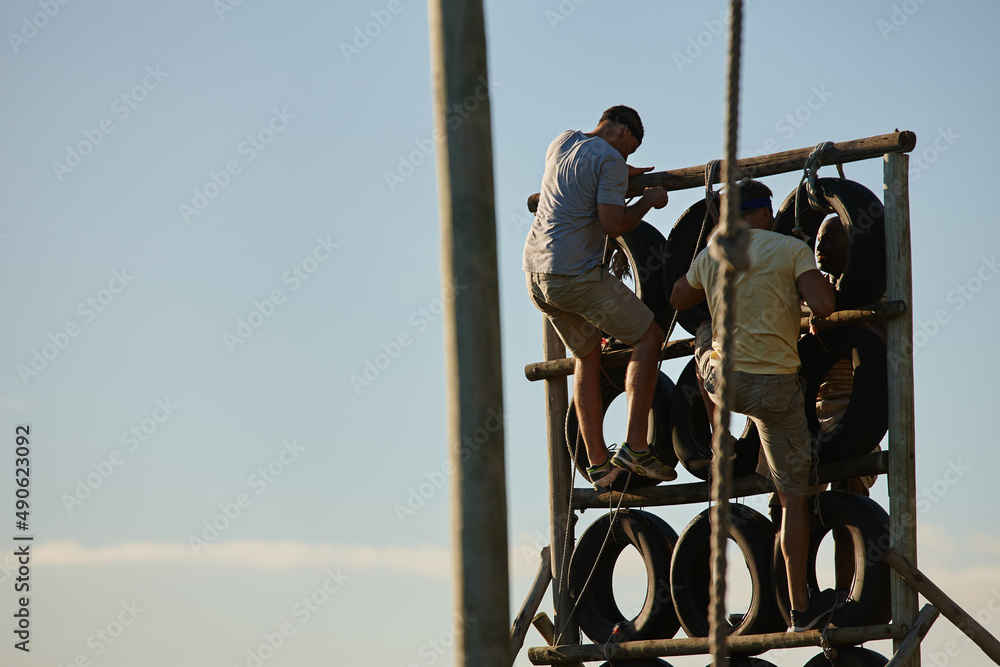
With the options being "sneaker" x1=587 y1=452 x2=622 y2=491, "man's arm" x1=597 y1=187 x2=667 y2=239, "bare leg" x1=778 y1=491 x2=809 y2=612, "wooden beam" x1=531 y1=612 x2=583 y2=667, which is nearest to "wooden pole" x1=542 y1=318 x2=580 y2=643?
"wooden beam" x1=531 y1=612 x2=583 y2=667

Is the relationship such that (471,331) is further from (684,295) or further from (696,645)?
(696,645)

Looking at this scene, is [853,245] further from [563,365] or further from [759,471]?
[563,365]

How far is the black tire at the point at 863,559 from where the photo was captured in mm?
6672

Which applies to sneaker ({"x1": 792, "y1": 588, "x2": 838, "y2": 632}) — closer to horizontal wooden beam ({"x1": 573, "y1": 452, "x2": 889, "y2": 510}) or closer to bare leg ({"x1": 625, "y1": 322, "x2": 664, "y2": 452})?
horizontal wooden beam ({"x1": 573, "y1": 452, "x2": 889, "y2": 510})

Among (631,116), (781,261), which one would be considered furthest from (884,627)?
(631,116)

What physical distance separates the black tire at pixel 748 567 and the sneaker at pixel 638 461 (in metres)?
0.42

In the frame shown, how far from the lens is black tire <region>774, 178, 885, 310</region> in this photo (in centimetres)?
697

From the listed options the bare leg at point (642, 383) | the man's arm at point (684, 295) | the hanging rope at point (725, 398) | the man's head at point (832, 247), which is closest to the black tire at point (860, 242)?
the man's head at point (832, 247)

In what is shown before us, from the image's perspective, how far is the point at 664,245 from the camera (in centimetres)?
797

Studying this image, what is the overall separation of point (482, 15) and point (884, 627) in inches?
166

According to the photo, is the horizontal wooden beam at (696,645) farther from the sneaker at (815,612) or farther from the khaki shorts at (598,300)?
the khaki shorts at (598,300)

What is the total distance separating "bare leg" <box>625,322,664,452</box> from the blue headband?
1028 millimetres

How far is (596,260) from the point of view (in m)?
7.29

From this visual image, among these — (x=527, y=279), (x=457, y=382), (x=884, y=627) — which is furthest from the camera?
(x=527, y=279)
